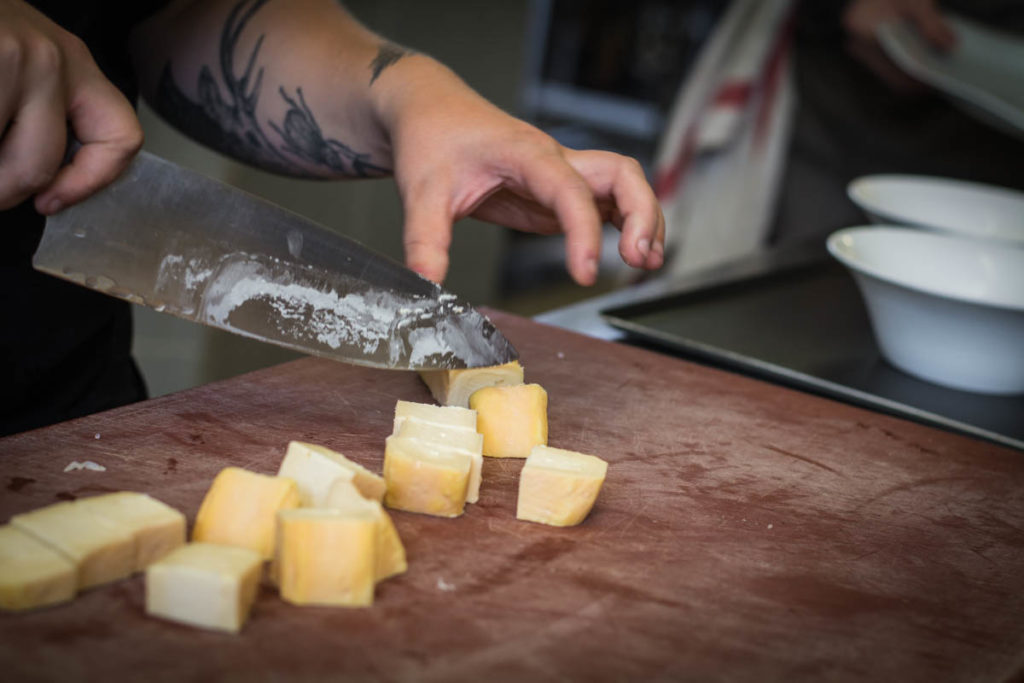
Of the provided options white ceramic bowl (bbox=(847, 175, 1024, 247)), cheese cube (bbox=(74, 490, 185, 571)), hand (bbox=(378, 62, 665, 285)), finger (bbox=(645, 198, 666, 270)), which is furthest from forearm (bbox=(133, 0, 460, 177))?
white ceramic bowl (bbox=(847, 175, 1024, 247))

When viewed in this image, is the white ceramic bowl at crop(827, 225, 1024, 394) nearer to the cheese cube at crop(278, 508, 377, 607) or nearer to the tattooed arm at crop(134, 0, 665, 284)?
the tattooed arm at crop(134, 0, 665, 284)

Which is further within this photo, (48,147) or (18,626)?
(48,147)

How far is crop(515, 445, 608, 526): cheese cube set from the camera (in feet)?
3.35

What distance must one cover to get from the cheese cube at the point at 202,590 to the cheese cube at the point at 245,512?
2.6 inches

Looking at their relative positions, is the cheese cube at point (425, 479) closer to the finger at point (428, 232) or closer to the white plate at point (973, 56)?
the finger at point (428, 232)

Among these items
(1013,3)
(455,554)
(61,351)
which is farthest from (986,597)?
(1013,3)

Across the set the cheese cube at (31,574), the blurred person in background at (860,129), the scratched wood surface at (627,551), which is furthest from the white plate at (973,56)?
the cheese cube at (31,574)

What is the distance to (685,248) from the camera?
126 inches

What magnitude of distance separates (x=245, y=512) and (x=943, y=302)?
3.44ft

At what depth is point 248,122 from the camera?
154 centimetres

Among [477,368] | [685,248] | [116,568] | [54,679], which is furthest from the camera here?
[685,248]

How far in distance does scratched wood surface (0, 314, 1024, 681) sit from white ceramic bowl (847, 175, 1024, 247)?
0.70 m

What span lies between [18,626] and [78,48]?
1.84 ft

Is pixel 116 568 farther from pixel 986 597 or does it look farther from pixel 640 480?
pixel 986 597
